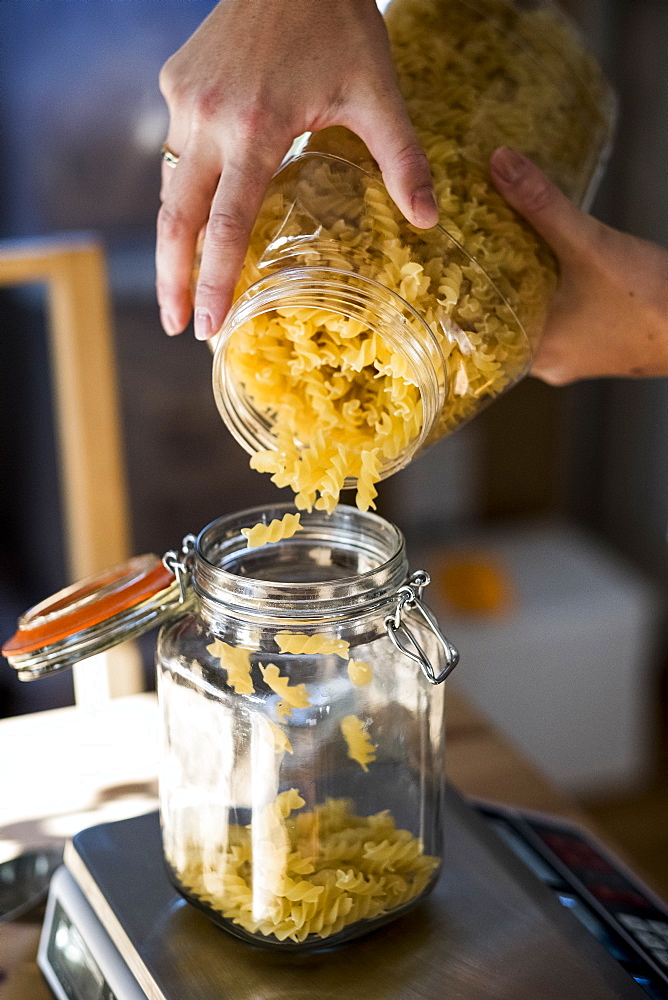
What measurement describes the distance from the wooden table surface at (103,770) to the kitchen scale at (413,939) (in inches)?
4.8

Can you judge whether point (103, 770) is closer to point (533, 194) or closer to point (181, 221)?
point (181, 221)

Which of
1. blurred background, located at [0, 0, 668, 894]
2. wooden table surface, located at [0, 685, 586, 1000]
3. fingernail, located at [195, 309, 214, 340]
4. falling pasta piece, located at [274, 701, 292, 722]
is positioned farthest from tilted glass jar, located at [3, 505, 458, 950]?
blurred background, located at [0, 0, 668, 894]

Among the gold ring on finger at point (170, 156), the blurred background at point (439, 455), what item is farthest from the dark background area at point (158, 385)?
the gold ring on finger at point (170, 156)

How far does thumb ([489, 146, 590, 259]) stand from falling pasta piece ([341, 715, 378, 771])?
1.08ft

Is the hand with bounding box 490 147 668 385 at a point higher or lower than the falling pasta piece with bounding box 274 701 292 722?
higher

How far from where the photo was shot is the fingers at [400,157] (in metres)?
0.55

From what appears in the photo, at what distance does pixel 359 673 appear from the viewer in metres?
0.58

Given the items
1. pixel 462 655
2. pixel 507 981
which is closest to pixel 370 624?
pixel 507 981

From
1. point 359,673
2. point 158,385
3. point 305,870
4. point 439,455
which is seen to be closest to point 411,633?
point 359,673

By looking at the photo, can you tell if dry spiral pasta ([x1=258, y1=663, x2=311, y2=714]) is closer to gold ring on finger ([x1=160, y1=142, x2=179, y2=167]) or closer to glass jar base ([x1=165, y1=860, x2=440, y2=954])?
glass jar base ([x1=165, y1=860, x2=440, y2=954])

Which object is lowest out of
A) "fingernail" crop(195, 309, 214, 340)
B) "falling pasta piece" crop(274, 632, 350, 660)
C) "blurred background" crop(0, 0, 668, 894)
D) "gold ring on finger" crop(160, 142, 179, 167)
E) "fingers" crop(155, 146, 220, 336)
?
"blurred background" crop(0, 0, 668, 894)

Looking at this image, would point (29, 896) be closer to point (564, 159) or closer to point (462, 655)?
point (564, 159)

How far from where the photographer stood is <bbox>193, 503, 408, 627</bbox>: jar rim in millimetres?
564

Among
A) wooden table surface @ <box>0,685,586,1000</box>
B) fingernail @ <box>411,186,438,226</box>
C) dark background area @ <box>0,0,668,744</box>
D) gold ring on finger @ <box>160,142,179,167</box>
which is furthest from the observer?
dark background area @ <box>0,0,668,744</box>
